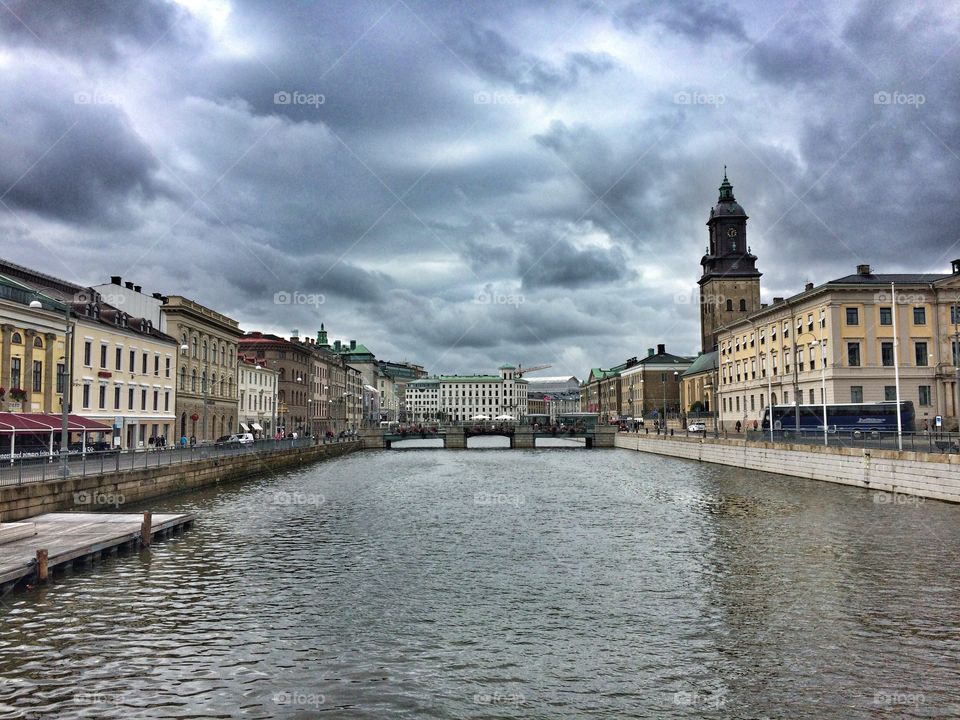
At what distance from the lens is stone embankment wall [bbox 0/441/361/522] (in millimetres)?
28609

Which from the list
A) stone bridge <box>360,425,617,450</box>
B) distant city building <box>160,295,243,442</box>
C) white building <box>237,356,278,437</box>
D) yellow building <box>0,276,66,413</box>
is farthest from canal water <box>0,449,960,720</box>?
stone bridge <box>360,425,617,450</box>

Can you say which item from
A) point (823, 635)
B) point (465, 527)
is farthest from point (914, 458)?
point (823, 635)

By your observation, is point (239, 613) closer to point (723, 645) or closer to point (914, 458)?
point (723, 645)

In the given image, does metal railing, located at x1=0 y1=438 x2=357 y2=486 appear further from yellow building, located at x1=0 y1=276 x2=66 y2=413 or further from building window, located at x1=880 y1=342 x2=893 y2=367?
building window, located at x1=880 y1=342 x2=893 y2=367

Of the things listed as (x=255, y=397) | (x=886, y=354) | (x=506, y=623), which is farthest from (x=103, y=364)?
(x=886, y=354)

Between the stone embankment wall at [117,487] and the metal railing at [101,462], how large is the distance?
1.35 ft

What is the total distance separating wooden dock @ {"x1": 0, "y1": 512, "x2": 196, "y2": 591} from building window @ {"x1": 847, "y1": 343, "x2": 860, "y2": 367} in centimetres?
6722

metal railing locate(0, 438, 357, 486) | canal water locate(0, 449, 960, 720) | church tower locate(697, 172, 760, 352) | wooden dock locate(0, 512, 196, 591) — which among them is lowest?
canal water locate(0, 449, 960, 720)

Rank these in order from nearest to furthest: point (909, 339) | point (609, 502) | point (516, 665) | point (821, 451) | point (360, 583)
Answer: point (516, 665) → point (360, 583) → point (609, 502) → point (821, 451) → point (909, 339)

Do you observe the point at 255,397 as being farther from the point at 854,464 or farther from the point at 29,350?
the point at 854,464

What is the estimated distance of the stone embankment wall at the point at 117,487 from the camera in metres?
28.6

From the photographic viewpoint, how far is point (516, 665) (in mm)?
14648

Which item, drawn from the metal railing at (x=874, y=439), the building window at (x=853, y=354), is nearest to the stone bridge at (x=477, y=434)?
the building window at (x=853, y=354)

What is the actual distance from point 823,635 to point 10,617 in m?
19.0
